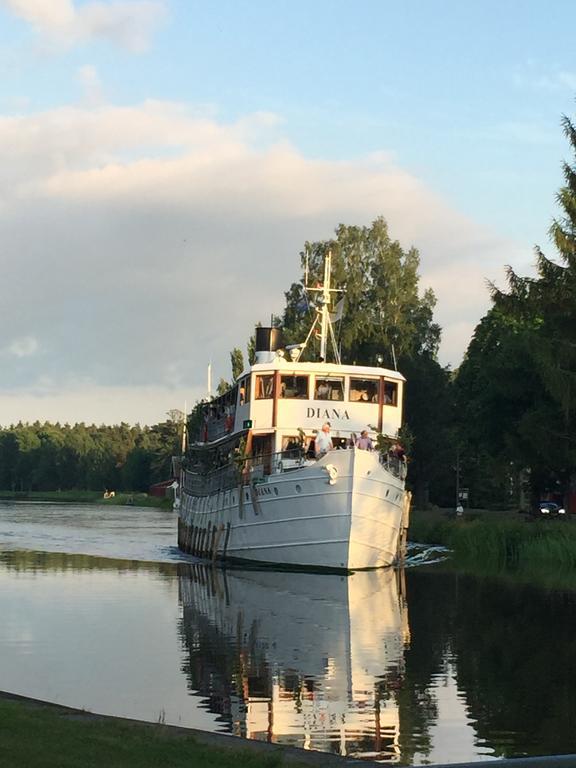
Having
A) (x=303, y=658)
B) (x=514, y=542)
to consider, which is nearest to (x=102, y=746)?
(x=303, y=658)

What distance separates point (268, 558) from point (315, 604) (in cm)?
1035

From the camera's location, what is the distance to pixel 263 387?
42750mm

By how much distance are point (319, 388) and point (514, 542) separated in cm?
980

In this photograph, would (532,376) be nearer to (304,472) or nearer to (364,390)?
(364,390)

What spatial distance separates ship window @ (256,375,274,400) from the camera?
42656 mm

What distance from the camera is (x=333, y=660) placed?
66.9ft

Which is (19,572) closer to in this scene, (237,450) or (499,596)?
(237,450)

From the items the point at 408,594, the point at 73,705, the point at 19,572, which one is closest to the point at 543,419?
the point at 408,594

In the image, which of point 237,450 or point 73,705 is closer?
point 73,705

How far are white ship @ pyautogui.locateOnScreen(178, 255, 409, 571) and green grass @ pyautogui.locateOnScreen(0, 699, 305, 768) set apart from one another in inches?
999

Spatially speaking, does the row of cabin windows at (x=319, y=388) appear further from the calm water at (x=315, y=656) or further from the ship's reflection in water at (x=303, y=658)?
the ship's reflection in water at (x=303, y=658)

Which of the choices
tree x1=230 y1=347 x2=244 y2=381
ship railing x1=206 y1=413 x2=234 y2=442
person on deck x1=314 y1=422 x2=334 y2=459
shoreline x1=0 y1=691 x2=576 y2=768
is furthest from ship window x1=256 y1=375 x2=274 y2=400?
tree x1=230 y1=347 x2=244 y2=381

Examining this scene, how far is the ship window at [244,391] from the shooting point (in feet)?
143

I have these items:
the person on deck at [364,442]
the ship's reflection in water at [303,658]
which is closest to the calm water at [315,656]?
the ship's reflection in water at [303,658]
